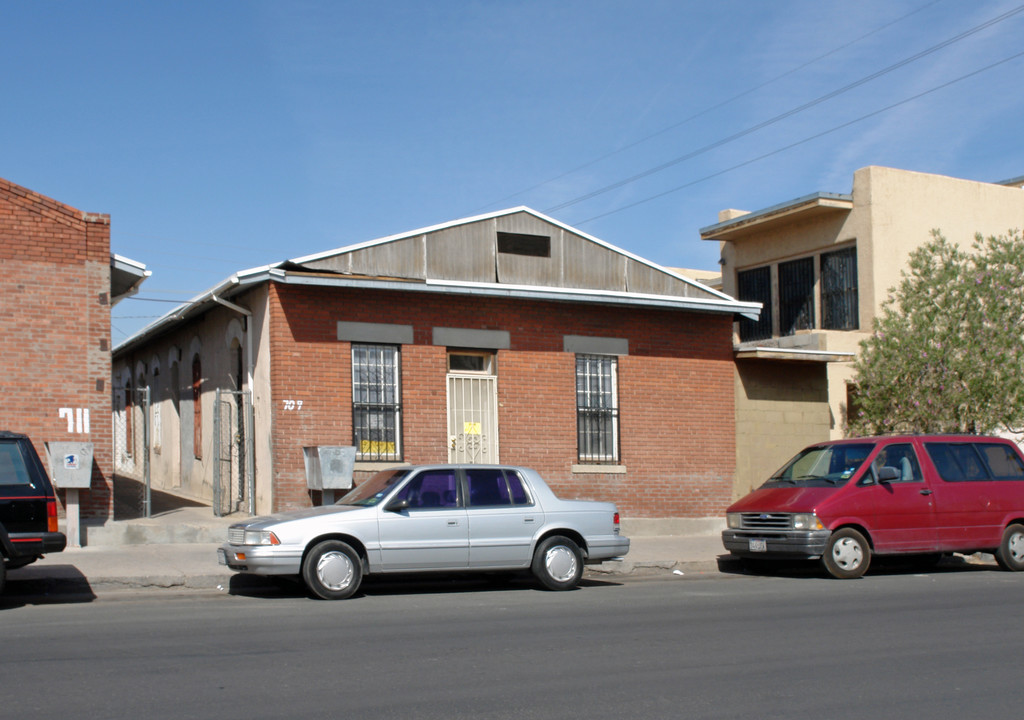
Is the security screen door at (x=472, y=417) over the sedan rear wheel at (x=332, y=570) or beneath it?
over

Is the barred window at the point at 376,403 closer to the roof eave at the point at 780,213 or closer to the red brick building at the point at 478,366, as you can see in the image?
the red brick building at the point at 478,366

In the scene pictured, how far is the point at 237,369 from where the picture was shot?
18031 mm

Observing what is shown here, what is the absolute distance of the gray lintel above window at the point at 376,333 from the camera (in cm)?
1627

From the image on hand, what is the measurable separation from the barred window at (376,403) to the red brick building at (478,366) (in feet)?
0.08

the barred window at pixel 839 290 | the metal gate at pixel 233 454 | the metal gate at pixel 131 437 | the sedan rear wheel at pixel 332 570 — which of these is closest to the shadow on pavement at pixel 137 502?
the metal gate at pixel 131 437

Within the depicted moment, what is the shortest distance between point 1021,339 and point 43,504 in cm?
1810

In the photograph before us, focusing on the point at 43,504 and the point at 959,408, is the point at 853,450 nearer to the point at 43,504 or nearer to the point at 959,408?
the point at 959,408

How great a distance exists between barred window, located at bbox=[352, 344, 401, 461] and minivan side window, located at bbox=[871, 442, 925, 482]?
7239 mm

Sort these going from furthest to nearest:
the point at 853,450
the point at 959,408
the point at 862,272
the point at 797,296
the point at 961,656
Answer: the point at 797,296 → the point at 862,272 → the point at 959,408 → the point at 853,450 → the point at 961,656

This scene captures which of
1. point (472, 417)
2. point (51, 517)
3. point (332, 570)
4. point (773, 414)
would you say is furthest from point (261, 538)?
point (773, 414)

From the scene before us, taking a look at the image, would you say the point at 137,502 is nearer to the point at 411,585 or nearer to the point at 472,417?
the point at 472,417

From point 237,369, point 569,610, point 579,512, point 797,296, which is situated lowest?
point 569,610

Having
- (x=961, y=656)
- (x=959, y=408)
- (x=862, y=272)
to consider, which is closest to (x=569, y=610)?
(x=961, y=656)

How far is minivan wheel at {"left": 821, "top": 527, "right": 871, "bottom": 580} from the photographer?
1352 centimetres
